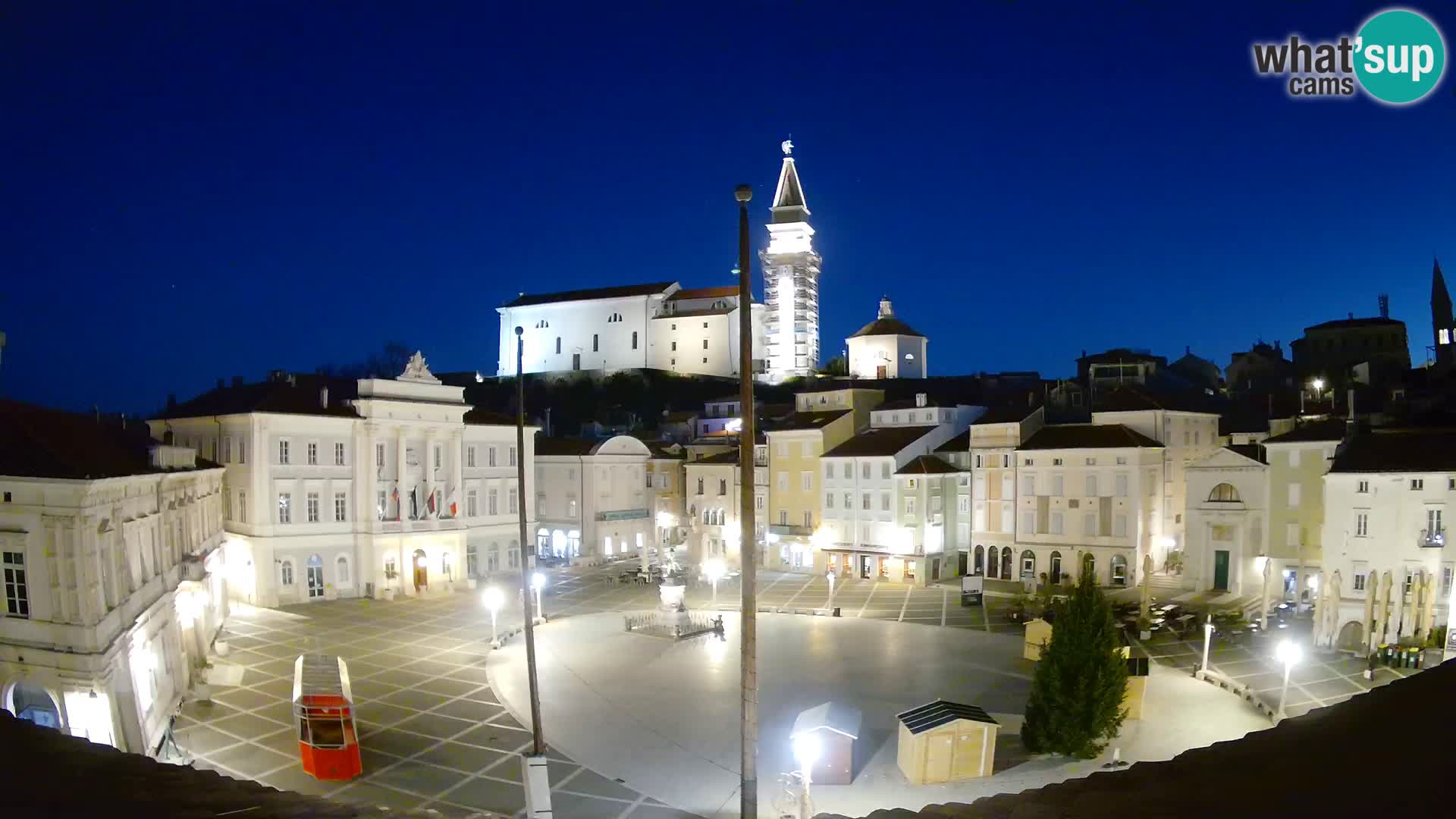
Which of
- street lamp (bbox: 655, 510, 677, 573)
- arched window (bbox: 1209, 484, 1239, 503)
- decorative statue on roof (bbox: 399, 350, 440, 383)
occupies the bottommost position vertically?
street lamp (bbox: 655, 510, 677, 573)

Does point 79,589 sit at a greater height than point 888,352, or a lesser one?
lesser

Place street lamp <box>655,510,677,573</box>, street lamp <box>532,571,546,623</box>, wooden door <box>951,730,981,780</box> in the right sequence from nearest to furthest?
wooden door <box>951,730,981,780</box>
street lamp <box>532,571,546,623</box>
street lamp <box>655,510,677,573</box>

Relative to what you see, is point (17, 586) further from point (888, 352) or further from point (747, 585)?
point (888, 352)

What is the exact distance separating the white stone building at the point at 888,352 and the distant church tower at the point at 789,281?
9163 mm

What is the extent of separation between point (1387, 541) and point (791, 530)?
30.9 metres

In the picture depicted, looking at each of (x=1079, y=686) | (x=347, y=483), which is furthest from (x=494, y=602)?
(x=1079, y=686)

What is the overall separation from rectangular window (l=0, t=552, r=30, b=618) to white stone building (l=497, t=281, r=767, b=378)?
92.2 metres

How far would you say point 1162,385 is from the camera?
83.8m

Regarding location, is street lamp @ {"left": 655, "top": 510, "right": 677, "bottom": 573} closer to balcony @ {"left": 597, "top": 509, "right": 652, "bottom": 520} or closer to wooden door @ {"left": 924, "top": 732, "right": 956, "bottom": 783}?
balcony @ {"left": 597, "top": 509, "right": 652, "bottom": 520}

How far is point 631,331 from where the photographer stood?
117750mm

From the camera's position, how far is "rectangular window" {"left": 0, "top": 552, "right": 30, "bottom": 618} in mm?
20109

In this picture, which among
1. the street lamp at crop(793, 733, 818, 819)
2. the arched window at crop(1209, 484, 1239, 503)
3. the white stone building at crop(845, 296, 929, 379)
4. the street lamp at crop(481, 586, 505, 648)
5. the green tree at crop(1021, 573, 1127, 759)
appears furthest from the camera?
the white stone building at crop(845, 296, 929, 379)

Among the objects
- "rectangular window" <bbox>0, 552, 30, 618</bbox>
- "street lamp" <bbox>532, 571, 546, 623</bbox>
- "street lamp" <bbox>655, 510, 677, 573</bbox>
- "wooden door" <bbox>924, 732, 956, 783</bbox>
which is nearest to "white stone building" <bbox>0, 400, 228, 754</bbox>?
"rectangular window" <bbox>0, 552, 30, 618</bbox>

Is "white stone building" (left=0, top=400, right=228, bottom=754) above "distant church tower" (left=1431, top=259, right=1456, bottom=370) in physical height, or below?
below
